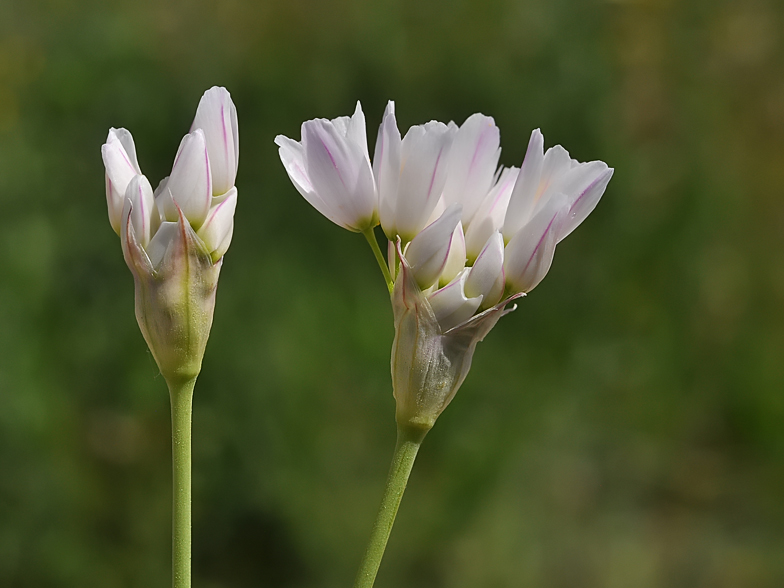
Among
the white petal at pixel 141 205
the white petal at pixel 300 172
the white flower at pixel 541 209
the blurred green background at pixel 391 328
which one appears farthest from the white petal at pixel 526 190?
the blurred green background at pixel 391 328

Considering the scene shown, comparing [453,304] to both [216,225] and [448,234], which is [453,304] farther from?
[216,225]

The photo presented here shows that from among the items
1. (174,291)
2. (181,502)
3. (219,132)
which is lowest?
(181,502)

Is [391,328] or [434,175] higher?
[434,175]

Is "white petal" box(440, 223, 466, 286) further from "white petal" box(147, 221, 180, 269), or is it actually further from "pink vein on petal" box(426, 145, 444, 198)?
"white petal" box(147, 221, 180, 269)

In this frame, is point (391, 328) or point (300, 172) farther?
point (391, 328)

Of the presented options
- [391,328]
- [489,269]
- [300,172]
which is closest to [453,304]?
[489,269]

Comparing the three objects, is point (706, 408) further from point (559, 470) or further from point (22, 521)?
point (22, 521)
